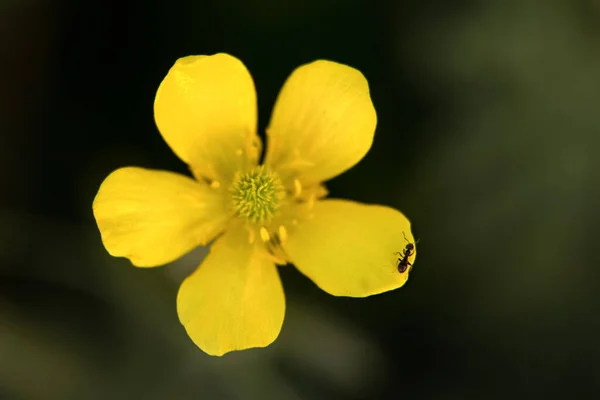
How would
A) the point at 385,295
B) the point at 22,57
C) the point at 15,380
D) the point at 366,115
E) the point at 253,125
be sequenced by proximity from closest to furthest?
1. the point at 366,115
2. the point at 253,125
3. the point at 15,380
4. the point at 22,57
5. the point at 385,295

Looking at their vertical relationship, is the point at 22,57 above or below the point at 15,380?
above

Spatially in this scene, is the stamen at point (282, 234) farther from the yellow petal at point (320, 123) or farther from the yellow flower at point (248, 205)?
the yellow petal at point (320, 123)

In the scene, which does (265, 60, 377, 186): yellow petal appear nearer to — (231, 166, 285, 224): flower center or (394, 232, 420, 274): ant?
(231, 166, 285, 224): flower center

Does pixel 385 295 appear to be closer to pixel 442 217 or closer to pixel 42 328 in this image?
pixel 442 217

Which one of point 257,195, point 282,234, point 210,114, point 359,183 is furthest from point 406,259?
point 359,183

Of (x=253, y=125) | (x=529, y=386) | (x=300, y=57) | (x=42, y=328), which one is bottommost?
(x=529, y=386)

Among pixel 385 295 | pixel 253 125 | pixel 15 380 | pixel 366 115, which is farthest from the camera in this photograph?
pixel 385 295

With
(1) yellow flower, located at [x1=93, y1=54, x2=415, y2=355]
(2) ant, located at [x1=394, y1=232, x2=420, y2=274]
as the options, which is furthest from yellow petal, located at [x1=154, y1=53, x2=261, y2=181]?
(2) ant, located at [x1=394, y1=232, x2=420, y2=274]

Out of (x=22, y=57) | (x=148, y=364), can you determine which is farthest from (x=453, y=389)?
(x=22, y=57)
